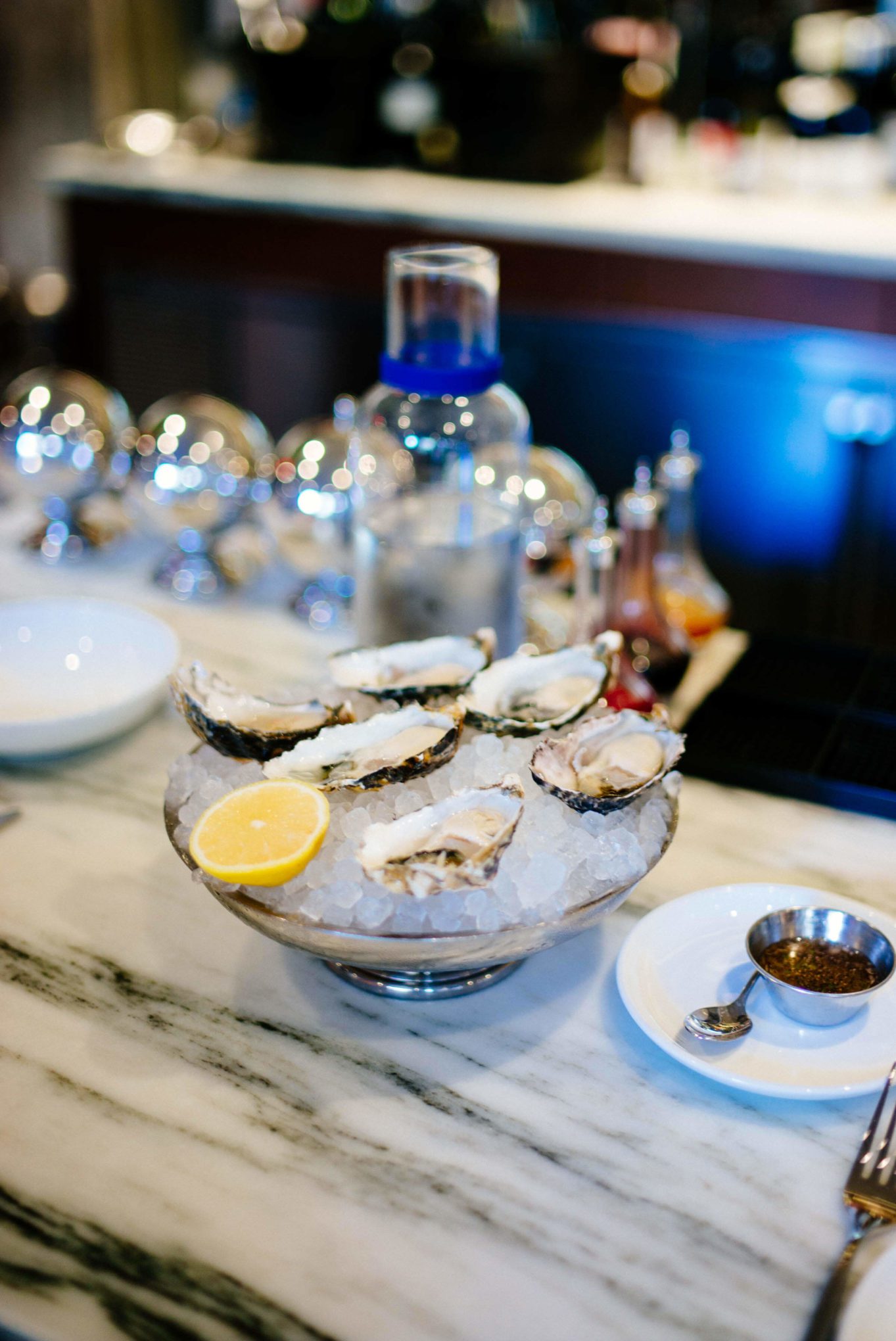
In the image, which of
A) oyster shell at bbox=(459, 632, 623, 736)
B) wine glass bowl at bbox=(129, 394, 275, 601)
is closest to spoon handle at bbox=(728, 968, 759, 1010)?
oyster shell at bbox=(459, 632, 623, 736)

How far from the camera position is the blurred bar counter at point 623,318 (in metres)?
2.44

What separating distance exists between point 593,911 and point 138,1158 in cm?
29

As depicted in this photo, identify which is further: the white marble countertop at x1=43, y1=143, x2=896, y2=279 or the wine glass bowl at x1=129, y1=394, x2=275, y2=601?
the white marble countertop at x1=43, y1=143, x2=896, y2=279

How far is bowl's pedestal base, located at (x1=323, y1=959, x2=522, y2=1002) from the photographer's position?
2.63ft

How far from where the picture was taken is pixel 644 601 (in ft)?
3.80

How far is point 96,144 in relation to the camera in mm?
3373

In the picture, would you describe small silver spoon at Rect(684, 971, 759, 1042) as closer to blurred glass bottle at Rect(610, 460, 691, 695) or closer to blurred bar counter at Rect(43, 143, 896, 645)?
blurred glass bottle at Rect(610, 460, 691, 695)

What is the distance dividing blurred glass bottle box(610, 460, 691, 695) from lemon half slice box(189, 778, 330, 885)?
467 mm

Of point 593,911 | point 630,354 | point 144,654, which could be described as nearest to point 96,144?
point 630,354

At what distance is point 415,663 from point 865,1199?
483 mm

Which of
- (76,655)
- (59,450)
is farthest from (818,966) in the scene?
(59,450)

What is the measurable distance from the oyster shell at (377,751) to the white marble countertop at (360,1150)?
0.14m

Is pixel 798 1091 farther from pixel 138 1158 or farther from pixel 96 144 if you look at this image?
pixel 96 144

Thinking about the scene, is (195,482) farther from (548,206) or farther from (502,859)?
(548,206)
